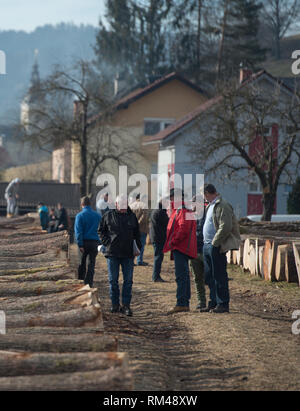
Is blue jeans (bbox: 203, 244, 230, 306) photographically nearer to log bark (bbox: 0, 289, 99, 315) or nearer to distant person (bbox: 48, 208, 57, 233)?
log bark (bbox: 0, 289, 99, 315)

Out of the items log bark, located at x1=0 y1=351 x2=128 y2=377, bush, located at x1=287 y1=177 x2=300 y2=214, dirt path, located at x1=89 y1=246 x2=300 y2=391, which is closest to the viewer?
log bark, located at x1=0 y1=351 x2=128 y2=377

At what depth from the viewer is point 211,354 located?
8.32 meters

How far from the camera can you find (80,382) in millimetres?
5766

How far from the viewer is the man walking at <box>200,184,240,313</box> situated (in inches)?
413

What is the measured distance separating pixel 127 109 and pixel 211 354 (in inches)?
1473

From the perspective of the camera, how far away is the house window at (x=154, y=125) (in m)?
45.7

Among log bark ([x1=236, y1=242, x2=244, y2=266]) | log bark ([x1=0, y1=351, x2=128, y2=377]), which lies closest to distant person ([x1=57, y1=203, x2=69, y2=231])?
log bark ([x1=236, y1=242, x2=244, y2=266])

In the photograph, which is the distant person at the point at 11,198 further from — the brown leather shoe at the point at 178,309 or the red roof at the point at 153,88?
the brown leather shoe at the point at 178,309

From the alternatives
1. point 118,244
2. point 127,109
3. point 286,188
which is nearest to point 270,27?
point 127,109

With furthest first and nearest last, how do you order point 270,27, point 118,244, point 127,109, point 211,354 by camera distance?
point 270,27
point 127,109
point 118,244
point 211,354

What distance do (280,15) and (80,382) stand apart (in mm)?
82342

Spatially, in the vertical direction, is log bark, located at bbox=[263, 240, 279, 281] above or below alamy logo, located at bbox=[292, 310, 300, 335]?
above
